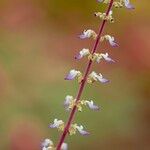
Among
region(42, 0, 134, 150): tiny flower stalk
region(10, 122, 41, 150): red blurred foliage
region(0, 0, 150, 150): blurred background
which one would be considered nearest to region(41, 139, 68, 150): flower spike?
region(42, 0, 134, 150): tiny flower stalk

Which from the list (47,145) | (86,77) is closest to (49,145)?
(47,145)

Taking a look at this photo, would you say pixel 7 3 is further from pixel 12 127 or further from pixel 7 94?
pixel 12 127

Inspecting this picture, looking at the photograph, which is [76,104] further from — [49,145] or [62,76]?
[62,76]

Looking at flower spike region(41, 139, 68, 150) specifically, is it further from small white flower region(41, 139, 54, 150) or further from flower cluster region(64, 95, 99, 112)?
flower cluster region(64, 95, 99, 112)

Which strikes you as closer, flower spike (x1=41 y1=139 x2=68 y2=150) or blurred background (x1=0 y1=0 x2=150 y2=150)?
flower spike (x1=41 y1=139 x2=68 y2=150)

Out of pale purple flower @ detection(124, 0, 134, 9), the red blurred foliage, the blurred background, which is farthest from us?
the blurred background

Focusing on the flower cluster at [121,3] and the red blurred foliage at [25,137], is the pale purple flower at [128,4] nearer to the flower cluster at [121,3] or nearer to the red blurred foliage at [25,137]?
the flower cluster at [121,3]

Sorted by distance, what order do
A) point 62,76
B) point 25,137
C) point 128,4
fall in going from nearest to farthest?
point 128,4, point 25,137, point 62,76

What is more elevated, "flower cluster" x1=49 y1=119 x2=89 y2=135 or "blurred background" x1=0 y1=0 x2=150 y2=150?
"blurred background" x1=0 y1=0 x2=150 y2=150

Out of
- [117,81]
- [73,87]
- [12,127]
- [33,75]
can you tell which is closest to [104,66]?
[117,81]
